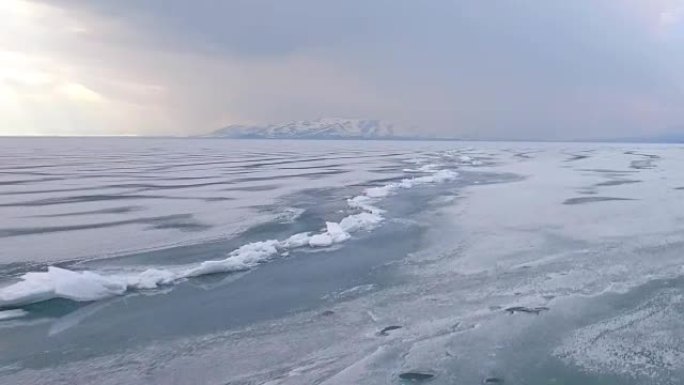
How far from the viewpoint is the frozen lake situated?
5066 mm

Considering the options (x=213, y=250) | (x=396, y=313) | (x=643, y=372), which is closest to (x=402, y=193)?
(x=213, y=250)

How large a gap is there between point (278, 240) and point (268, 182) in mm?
12853

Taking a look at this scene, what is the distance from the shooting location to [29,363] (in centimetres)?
511

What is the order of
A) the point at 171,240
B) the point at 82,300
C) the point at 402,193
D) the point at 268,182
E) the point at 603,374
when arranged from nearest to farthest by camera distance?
the point at 603,374 < the point at 82,300 < the point at 171,240 < the point at 402,193 < the point at 268,182

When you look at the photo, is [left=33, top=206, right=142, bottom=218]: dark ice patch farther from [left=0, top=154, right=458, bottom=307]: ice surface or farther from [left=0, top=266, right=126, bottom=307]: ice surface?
[left=0, top=266, right=126, bottom=307]: ice surface

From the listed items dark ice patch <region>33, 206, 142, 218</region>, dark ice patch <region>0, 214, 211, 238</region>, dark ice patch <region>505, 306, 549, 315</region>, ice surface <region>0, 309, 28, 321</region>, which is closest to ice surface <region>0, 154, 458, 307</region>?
ice surface <region>0, 309, 28, 321</region>

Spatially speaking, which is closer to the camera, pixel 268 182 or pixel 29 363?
pixel 29 363

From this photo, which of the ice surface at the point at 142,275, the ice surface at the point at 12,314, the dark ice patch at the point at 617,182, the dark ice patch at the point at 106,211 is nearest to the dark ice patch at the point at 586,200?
the dark ice patch at the point at 617,182

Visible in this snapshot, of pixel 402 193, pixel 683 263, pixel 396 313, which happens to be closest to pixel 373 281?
pixel 396 313

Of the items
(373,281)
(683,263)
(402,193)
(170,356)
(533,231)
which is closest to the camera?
(170,356)

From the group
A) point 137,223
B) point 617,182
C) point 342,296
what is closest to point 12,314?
point 342,296

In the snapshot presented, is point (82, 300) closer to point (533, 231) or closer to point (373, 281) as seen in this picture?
point (373, 281)

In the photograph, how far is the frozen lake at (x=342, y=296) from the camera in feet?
16.6

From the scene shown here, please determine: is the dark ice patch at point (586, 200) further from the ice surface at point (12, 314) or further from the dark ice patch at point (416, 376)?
the ice surface at point (12, 314)
